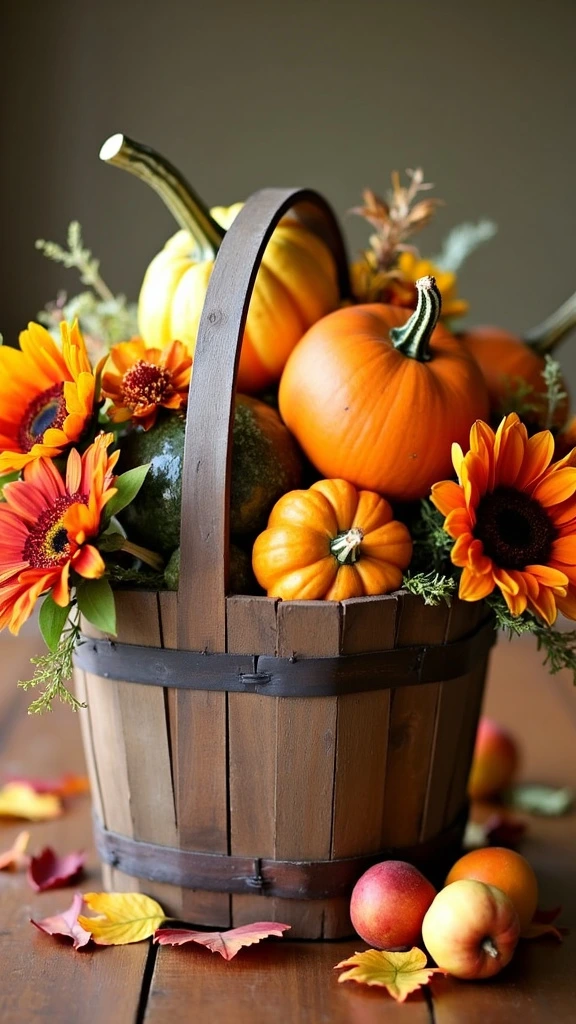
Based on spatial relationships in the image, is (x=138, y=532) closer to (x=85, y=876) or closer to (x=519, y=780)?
(x=85, y=876)

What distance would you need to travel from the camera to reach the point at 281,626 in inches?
34.4

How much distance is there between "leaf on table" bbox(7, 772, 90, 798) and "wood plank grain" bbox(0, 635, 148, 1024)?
0.07 feet

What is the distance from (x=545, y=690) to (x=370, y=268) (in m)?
0.85

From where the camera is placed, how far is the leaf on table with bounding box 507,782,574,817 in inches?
50.8

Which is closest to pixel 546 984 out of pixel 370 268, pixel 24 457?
pixel 24 457

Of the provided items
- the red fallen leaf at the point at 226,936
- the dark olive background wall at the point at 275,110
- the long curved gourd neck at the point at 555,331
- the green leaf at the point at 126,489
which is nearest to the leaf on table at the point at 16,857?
the red fallen leaf at the point at 226,936

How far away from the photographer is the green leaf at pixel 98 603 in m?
0.85

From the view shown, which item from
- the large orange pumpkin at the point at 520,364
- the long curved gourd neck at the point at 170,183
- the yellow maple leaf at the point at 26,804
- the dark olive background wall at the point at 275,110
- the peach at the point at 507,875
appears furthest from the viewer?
the dark olive background wall at the point at 275,110

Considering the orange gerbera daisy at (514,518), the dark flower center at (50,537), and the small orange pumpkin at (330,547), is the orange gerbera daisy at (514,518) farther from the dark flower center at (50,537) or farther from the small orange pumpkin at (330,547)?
the dark flower center at (50,537)

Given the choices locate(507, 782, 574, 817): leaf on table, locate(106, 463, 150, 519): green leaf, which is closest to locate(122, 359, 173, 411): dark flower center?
locate(106, 463, 150, 519): green leaf

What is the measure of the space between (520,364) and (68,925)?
78 centimetres

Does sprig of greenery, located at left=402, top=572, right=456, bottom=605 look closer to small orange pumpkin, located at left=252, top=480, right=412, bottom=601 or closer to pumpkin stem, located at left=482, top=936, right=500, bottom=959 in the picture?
small orange pumpkin, located at left=252, top=480, right=412, bottom=601

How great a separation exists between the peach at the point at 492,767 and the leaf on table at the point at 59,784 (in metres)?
0.51

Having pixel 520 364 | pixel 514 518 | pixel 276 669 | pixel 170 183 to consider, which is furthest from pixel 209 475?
pixel 520 364
